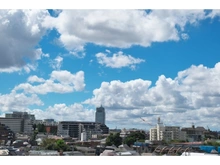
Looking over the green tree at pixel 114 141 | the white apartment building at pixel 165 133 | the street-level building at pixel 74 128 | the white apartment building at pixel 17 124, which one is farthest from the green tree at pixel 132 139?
the white apartment building at pixel 17 124

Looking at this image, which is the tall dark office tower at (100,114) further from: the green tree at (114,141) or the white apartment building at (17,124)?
the green tree at (114,141)

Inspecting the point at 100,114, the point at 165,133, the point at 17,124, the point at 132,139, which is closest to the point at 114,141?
the point at 132,139

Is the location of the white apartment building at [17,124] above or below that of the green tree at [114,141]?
above

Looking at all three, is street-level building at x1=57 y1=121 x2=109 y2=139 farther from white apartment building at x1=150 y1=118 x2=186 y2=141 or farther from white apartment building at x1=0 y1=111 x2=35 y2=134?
white apartment building at x1=150 y1=118 x2=186 y2=141

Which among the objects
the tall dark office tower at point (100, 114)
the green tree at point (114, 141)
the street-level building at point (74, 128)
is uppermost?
the tall dark office tower at point (100, 114)

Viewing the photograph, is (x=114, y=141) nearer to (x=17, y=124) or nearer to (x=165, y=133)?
(x=165, y=133)
